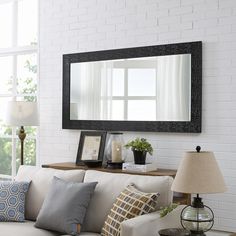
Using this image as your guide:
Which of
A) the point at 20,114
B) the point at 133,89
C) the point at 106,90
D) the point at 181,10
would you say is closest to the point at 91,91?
the point at 106,90

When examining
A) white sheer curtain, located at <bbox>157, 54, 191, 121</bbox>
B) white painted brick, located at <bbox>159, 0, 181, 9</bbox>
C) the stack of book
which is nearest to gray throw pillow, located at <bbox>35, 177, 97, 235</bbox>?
the stack of book

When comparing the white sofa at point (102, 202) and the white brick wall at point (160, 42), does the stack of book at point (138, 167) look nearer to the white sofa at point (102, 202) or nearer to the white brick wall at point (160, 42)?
the white brick wall at point (160, 42)

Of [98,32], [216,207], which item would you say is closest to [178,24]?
[98,32]

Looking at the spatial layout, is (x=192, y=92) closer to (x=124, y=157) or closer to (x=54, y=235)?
(x=124, y=157)

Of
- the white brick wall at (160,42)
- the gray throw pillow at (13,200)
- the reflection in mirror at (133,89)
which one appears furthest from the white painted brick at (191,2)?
the gray throw pillow at (13,200)

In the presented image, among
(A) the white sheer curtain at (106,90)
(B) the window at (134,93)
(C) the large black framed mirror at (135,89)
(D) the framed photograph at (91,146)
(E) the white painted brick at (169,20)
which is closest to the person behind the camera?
(C) the large black framed mirror at (135,89)

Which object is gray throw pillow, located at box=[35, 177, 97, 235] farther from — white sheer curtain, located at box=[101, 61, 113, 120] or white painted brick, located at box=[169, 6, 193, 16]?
white painted brick, located at box=[169, 6, 193, 16]

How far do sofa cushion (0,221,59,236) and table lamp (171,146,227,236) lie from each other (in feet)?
3.85

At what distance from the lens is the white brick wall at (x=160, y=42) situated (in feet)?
14.2

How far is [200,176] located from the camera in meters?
2.90

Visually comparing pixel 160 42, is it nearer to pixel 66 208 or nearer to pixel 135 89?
pixel 135 89

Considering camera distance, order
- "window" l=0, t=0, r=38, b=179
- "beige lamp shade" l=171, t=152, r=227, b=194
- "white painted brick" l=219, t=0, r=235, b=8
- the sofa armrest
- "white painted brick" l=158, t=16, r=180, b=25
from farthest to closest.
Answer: "window" l=0, t=0, r=38, b=179
"white painted brick" l=158, t=16, r=180, b=25
"white painted brick" l=219, t=0, r=235, b=8
the sofa armrest
"beige lamp shade" l=171, t=152, r=227, b=194

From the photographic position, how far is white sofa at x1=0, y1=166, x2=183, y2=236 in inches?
126

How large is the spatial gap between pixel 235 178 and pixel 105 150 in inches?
51.1
